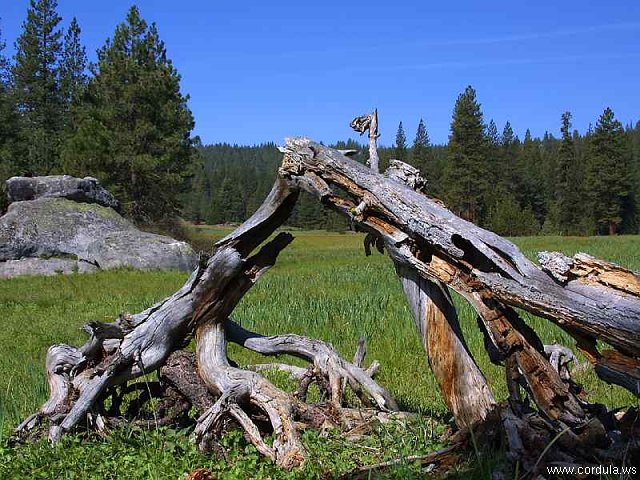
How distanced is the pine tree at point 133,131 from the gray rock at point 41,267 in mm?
11294

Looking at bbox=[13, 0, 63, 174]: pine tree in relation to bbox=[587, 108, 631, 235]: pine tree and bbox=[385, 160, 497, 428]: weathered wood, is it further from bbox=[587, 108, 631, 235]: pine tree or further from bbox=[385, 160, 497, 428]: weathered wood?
bbox=[587, 108, 631, 235]: pine tree

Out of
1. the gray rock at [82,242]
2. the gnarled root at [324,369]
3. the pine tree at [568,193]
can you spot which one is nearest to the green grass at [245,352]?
the gnarled root at [324,369]

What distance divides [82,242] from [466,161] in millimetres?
68524

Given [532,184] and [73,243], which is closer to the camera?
[73,243]

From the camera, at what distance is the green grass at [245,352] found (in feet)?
13.8

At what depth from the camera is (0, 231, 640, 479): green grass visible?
4.22m

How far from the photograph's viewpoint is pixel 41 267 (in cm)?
2175

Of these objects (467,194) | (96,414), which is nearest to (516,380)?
(96,414)

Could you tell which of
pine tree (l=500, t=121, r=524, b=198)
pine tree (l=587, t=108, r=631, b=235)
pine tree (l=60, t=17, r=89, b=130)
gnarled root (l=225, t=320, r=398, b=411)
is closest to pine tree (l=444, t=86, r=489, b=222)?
pine tree (l=587, t=108, r=631, b=235)

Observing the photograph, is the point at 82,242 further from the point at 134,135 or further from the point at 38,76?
the point at 38,76

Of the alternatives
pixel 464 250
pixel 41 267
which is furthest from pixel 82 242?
pixel 464 250

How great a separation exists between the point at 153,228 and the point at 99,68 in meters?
8.31

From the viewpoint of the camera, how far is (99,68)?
113 feet

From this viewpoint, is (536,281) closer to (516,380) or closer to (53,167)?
(516,380)
